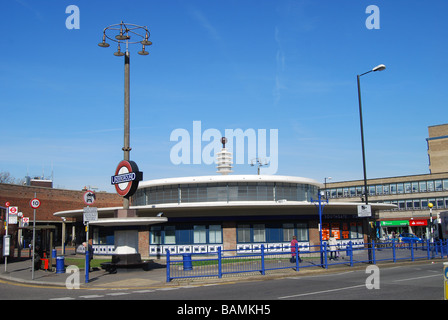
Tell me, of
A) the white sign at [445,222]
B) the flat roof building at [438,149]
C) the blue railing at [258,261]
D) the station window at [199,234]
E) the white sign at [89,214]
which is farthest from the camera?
the flat roof building at [438,149]

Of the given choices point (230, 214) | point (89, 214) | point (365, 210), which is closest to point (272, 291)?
A: point (89, 214)

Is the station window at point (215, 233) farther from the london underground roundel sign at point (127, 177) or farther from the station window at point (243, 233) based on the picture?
the london underground roundel sign at point (127, 177)

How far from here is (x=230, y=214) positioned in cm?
3356

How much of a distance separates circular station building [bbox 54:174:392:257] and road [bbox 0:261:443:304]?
1383 centimetres

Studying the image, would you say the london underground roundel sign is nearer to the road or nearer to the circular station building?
the road

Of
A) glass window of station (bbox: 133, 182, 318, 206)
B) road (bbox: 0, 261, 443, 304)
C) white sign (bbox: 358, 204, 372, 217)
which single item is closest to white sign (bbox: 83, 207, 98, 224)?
road (bbox: 0, 261, 443, 304)

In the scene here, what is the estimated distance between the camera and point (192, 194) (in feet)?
115

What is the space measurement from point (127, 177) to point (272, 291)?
10.2m

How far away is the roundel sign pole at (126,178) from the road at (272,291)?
6.24 meters

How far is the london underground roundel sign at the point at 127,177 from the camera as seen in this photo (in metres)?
22.2

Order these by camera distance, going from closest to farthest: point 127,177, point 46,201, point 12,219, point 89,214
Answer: point 89,214, point 127,177, point 12,219, point 46,201

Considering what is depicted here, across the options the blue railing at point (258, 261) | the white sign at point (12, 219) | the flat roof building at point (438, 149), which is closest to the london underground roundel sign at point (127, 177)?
the blue railing at point (258, 261)

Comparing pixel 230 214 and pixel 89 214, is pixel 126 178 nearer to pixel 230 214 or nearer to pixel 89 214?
pixel 89 214

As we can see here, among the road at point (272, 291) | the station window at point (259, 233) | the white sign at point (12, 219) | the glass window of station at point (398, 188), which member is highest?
the glass window of station at point (398, 188)
